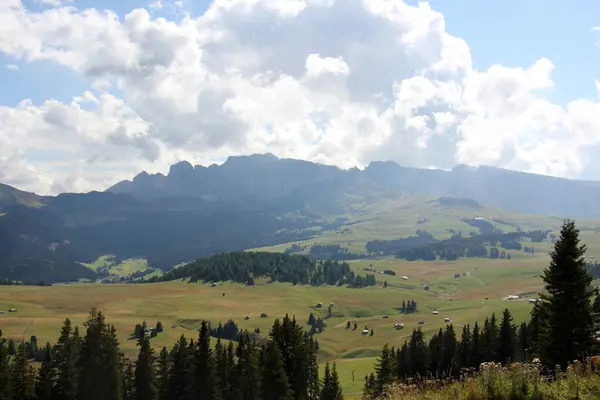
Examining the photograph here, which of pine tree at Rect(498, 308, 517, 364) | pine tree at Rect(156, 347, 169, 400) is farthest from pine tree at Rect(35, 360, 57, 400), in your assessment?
pine tree at Rect(498, 308, 517, 364)

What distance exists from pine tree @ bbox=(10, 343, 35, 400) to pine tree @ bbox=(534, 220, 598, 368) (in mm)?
77303

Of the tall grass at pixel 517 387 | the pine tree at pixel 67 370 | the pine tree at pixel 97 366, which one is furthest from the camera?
the pine tree at pixel 67 370

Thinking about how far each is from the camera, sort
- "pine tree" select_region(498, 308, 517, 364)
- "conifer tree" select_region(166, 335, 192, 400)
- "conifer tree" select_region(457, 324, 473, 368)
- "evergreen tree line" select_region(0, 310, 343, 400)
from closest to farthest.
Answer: "evergreen tree line" select_region(0, 310, 343, 400) < "conifer tree" select_region(166, 335, 192, 400) < "pine tree" select_region(498, 308, 517, 364) < "conifer tree" select_region(457, 324, 473, 368)

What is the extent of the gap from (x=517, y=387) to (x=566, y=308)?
22160 millimetres

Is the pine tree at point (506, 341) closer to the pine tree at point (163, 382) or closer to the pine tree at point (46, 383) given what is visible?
the pine tree at point (163, 382)

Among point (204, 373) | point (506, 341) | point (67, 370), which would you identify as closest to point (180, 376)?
point (204, 373)

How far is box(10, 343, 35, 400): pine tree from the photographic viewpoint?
81.2 meters

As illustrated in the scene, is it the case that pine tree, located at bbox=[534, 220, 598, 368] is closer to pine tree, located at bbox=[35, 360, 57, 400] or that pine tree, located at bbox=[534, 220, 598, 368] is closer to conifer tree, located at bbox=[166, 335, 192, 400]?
conifer tree, located at bbox=[166, 335, 192, 400]

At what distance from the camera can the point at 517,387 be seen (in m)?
12.8

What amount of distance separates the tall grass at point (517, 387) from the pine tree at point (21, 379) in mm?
83689

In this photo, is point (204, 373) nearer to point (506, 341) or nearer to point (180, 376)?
point (180, 376)

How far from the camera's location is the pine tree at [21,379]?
81250 mm

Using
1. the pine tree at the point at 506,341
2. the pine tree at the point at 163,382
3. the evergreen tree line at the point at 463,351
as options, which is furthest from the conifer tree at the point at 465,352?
the pine tree at the point at 163,382

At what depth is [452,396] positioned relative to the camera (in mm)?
12930
